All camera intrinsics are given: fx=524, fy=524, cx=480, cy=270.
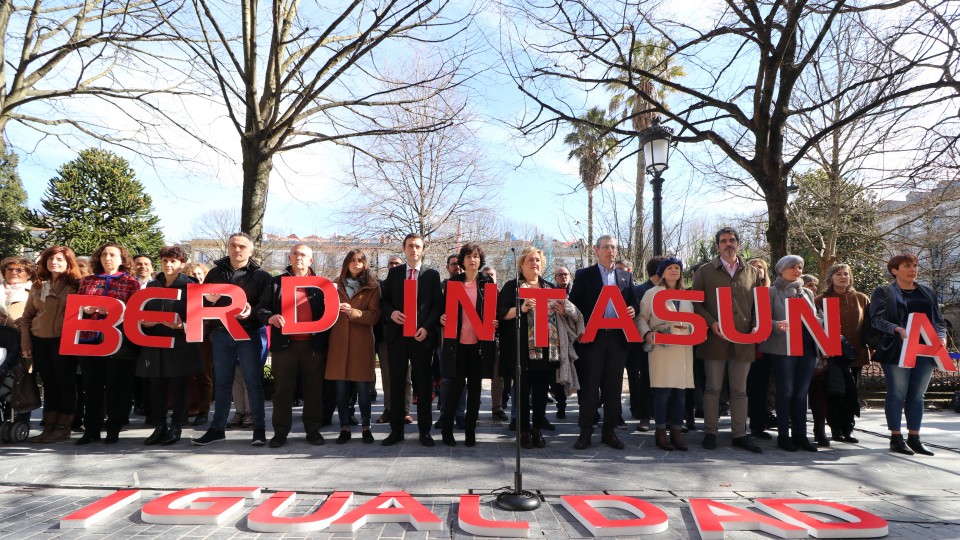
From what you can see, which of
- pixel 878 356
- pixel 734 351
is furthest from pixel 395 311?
pixel 878 356

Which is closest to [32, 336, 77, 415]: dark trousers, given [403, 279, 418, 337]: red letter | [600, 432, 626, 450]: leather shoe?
[403, 279, 418, 337]: red letter

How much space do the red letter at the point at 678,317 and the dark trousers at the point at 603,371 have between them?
42 centimetres

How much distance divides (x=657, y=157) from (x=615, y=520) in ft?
20.6

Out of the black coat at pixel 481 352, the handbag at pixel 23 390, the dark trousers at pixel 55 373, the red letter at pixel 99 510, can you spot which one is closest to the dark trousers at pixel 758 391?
the black coat at pixel 481 352

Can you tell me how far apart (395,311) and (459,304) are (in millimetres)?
669

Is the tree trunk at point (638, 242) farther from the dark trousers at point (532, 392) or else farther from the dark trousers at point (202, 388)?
the dark trousers at point (202, 388)

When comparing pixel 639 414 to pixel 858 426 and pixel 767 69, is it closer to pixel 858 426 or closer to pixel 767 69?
pixel 858 426

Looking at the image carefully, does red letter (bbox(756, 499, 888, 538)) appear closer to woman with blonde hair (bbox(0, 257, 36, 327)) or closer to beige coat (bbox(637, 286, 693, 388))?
beige coat (bbox(637, 286, 693, 388))

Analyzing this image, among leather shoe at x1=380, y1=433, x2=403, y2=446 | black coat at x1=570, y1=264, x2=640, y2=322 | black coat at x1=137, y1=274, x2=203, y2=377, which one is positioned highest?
black coat at x1=570, y1=264, x2=640, y2=322

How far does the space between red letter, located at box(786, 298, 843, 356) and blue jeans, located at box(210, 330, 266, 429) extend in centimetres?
557

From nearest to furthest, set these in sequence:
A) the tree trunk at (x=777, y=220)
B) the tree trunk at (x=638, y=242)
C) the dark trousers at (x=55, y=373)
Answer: the dark trousers at (x=55, y=373)
the tree trunk at (x=777, y=220)
the tree trunk at (x=638, y=242)

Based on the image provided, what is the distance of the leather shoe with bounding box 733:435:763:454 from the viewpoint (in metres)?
5.46

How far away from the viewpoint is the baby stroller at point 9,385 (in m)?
5.43

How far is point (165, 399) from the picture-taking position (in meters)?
5.68
